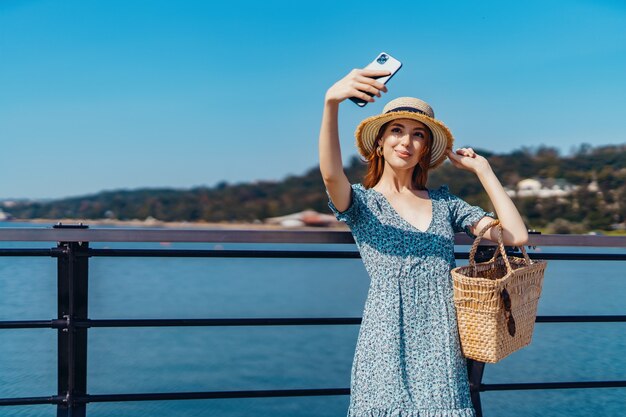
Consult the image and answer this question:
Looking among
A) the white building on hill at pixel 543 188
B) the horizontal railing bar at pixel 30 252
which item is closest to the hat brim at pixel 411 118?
the horizontal railing bar at pixel 30 252

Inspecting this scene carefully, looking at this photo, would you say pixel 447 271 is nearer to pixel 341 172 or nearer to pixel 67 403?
pixel 341 172

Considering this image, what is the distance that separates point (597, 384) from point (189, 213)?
139 feet

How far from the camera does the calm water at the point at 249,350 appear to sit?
9.55 meters

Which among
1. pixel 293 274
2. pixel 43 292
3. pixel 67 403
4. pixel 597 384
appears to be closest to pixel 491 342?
pixel 597 384

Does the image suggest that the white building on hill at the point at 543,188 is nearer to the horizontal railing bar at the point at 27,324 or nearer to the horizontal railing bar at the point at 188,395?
the horizontal railing bar at the point at 188,395

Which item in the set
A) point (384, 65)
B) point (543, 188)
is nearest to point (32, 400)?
point (384, 65)

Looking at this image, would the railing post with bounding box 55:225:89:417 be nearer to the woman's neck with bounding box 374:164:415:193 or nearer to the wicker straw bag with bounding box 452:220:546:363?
the woman's neck with bounding box 374:164:415:193

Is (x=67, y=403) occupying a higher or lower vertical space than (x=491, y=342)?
lower

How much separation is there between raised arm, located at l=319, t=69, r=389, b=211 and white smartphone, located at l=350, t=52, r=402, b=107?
0.02 metres

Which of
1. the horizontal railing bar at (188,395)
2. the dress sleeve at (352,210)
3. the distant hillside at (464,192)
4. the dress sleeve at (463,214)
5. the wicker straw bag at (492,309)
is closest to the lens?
the wicker straw bag at (492,309)

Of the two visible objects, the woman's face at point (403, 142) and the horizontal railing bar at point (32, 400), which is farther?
the horizontal railing bar at point (32, 400)

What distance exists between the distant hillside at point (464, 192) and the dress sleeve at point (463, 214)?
1169 cm

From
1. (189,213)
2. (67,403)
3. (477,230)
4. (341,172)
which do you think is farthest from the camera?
(189,213)

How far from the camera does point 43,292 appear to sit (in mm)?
21250
